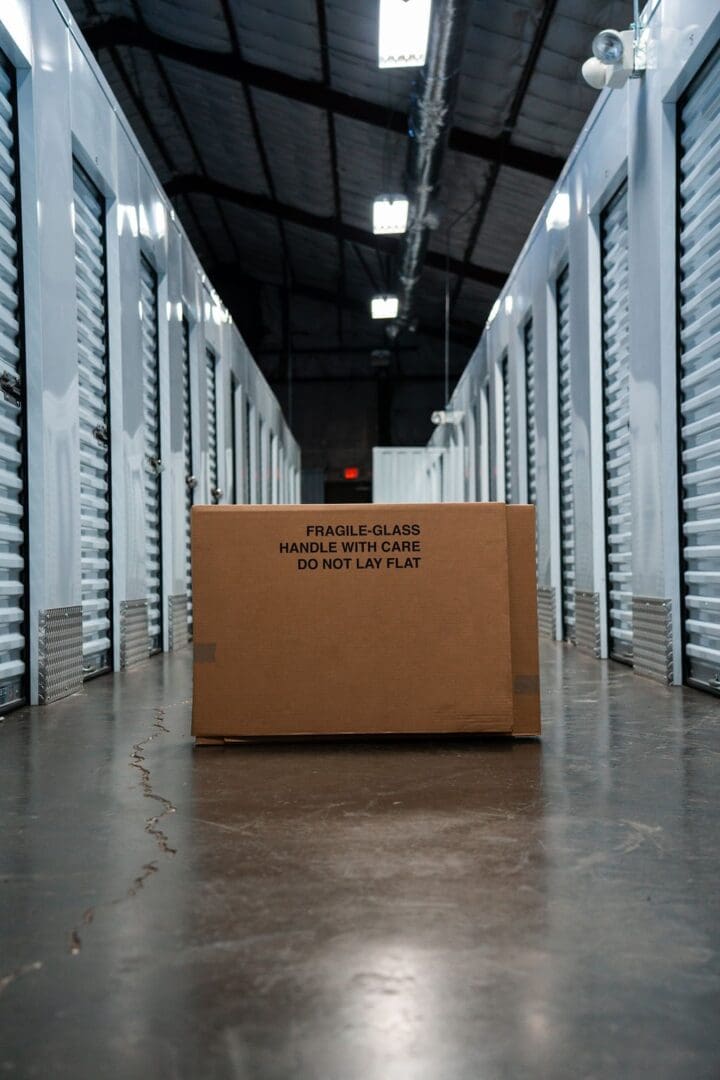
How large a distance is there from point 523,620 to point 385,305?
13119mm

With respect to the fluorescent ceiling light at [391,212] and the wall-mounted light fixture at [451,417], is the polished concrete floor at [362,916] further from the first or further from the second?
the wall-mounted light fixture at [451,417]

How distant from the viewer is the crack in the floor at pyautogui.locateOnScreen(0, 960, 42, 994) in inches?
56.0

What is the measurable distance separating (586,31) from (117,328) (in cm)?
532

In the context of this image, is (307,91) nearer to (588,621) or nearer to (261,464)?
(261,464)

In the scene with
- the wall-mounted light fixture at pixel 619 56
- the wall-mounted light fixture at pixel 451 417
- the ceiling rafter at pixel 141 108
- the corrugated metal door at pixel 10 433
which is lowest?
the corrugated metal door at pixel 10 433

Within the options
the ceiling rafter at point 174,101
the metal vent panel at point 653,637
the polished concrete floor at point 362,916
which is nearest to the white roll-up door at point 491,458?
the ceiling rafter at point 174,101

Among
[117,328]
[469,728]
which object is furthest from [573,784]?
[117,328]

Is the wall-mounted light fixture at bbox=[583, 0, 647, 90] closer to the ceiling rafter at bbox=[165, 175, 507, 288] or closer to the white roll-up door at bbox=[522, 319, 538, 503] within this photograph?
the white roll-up door at bbox=[522, 319, 538, 503]

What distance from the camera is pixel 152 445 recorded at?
7457 millimetres

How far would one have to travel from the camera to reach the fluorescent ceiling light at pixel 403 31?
6938mm

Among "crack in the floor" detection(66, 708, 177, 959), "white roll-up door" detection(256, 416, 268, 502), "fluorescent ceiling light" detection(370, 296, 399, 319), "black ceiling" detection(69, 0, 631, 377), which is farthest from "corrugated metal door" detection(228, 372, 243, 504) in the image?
"crack in the floor" detection(66, 708, 177, 959)

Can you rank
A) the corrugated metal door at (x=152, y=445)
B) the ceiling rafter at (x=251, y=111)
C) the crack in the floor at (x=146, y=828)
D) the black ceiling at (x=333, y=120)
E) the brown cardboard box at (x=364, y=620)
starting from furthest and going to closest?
the ceiling rafter at (x=251, y=111), the black ceiling at (x=333, y=120), the corrugated metal door at (x=152, y=445), the brown cardboard box at (x=364, y=620), the crack in the floor at (x=146, y=828)

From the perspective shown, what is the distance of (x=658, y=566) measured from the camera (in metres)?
5.01

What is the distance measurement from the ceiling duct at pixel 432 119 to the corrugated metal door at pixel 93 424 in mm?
3347
